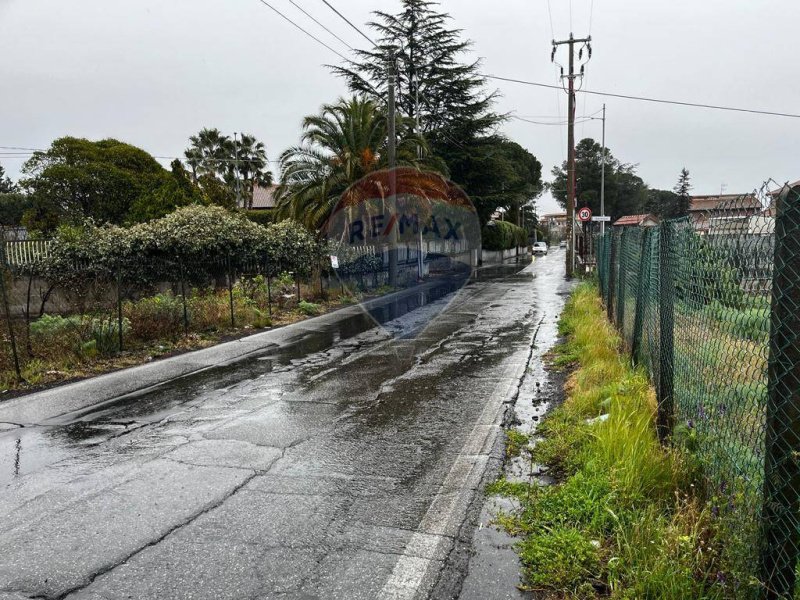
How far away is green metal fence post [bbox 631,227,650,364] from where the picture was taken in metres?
5.96

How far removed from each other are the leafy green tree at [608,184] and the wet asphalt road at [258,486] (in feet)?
234

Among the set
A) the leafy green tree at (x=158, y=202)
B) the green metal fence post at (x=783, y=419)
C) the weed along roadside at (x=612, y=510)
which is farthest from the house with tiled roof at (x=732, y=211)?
the leafy green tree at (x=158, y=202)

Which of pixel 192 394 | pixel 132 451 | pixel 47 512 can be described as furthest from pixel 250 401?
pixel 47 512

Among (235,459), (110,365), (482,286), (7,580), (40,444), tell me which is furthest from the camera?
(482,286)

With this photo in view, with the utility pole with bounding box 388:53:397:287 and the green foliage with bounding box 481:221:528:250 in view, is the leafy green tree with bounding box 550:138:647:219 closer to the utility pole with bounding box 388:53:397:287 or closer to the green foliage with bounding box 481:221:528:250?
the green foliage with bounding box 481:221:528:250

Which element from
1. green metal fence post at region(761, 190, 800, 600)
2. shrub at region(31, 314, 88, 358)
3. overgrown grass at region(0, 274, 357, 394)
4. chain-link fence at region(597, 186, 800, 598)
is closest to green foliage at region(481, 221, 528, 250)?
overgrown grass at region(0, 274, 357, 394)

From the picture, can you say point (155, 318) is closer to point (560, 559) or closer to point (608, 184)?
point (560, 559)

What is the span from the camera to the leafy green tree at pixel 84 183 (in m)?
25.3

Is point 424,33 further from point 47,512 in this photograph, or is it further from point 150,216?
point 47,512

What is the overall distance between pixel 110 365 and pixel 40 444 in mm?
3702

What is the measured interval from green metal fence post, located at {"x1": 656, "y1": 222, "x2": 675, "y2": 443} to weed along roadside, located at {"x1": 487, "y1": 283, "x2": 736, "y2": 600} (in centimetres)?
12

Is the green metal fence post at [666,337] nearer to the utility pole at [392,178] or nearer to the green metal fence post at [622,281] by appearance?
the green metal fence post at [622,281]

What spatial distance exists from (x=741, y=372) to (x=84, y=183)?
2811 centimetres

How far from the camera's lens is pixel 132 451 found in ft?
17.3
